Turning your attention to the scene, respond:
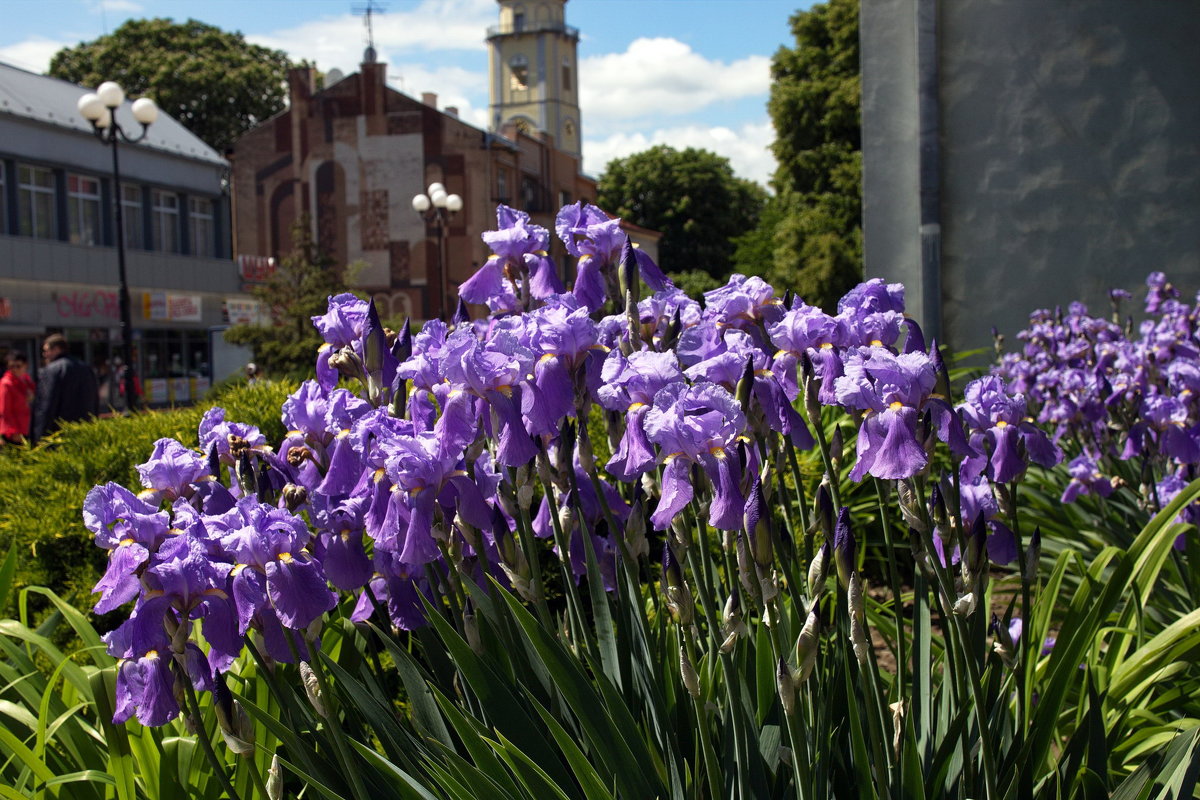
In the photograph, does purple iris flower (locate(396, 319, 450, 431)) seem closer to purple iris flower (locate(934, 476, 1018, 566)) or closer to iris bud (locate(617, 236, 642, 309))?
iris bud (locate(617, 236, 642, 309))

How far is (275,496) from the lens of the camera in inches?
81.3

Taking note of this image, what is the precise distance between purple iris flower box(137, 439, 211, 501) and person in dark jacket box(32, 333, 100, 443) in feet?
22.7

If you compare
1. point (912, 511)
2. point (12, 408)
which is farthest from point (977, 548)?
point (12, 408)

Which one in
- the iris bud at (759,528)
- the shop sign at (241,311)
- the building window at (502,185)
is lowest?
the iris bud at (759,528)

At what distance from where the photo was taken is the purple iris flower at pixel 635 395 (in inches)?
64.8

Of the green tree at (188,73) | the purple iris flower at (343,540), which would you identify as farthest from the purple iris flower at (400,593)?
the green tree at (188,73)

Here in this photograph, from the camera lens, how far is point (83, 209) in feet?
81.6

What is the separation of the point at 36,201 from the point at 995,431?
86.3ft

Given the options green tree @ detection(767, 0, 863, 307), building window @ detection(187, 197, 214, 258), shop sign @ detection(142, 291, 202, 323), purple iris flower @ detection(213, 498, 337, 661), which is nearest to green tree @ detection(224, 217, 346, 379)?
shop sign @ detection(142, 291, 202, 323)

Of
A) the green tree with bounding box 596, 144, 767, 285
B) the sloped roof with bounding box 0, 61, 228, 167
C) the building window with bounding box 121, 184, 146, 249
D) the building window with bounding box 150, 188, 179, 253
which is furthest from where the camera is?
the green tree with bounding box 596, 144, 767, 285

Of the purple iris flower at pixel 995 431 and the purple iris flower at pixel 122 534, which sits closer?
the purple iris flower at pixel 122 534

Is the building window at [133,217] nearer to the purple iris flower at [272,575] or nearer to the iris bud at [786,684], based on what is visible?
the purple iris flower at [272,575]

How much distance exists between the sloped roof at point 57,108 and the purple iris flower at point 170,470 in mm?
24441

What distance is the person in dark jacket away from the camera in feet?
26.4
